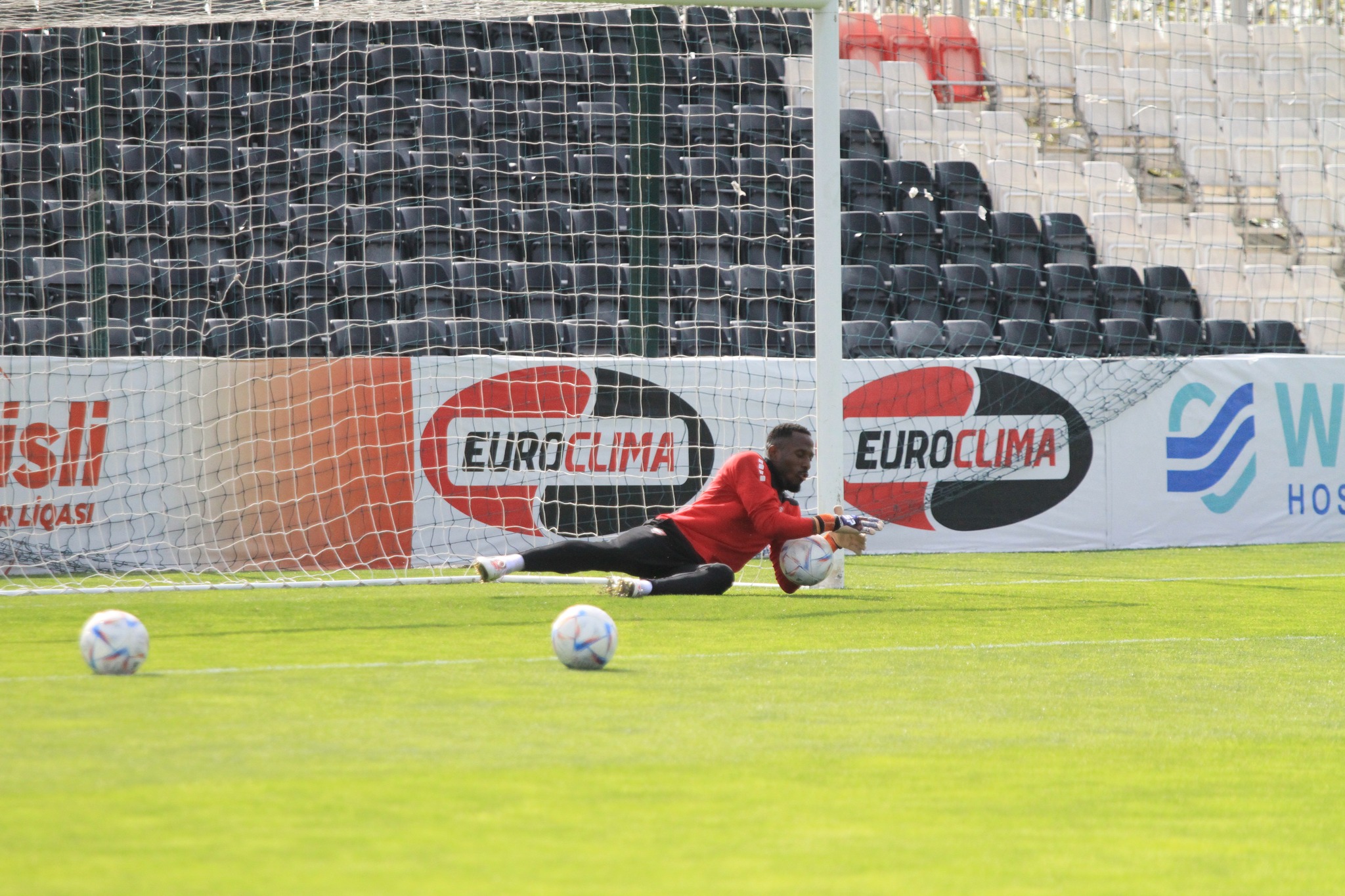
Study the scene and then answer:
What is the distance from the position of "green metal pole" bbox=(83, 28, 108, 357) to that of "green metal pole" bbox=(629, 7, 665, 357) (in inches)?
150

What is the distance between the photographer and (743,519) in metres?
9.62

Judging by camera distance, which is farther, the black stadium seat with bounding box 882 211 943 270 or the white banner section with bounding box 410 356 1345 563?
the black stadium seat with bounding box 882 211 943 270

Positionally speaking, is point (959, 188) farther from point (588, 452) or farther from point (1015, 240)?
point (588, 452)

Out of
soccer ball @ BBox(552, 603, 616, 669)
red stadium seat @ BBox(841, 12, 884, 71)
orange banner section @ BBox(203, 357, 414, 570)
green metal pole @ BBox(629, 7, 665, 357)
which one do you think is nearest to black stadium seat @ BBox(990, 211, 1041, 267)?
red stadium seat @ BBox(841, 12, 884, 71)

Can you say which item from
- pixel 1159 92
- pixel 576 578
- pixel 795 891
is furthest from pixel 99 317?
pixel 1159 92

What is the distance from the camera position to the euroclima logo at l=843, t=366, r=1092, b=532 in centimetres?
1314

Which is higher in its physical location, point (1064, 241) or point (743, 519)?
point (1064, 241)

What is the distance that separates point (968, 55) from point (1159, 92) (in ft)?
7.73

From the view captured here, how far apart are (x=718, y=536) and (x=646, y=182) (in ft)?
14.2

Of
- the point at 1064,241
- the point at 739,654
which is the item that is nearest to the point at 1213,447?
the point at 1064,241

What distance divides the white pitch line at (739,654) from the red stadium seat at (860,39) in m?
11.3

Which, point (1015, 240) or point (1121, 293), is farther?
point (1121, 293)

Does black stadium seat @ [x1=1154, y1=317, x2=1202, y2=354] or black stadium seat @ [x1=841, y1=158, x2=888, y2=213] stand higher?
black stadium seat @ [x1=841, y1=158, x2=888, y2=213]

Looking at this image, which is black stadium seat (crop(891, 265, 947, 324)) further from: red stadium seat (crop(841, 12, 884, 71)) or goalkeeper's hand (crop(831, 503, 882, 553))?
goalkeeper's hand (crop(831, 503, 882, 553))
